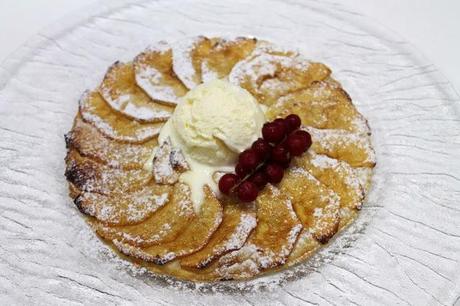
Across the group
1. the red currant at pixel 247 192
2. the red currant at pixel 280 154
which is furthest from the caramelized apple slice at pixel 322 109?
the red currant at pixel 247 192

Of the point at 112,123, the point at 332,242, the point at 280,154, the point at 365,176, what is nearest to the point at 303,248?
the point at 332,242

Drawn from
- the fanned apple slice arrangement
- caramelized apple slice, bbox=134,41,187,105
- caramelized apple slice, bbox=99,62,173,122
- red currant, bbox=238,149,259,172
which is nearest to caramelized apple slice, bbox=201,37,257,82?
the fanned apple slice arrangement

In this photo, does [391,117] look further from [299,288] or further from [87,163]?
[87,163]

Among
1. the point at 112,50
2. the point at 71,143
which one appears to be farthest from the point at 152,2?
the point at 71,143

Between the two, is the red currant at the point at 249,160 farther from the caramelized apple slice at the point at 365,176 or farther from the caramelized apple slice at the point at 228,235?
the caramelized apple slice at the point at 365,176

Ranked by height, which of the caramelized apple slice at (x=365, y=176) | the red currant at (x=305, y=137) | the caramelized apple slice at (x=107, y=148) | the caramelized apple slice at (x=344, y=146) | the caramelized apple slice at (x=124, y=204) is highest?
the red currant at (x=305, y=137)

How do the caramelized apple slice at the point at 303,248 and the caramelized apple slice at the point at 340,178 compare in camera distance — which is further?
the caramelized apple slice at the point at 340,178

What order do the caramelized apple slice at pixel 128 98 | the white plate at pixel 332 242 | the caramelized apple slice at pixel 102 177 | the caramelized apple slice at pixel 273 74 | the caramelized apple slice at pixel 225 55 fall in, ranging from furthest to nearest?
the caramelized apple slice at pixel 225 55
the caramelized apple slice at pixel 273 74
the caramelized apple slice at pixel 128 98
the caramelized apple slice at pixel 102 177
the white plate at pixel 332 242
